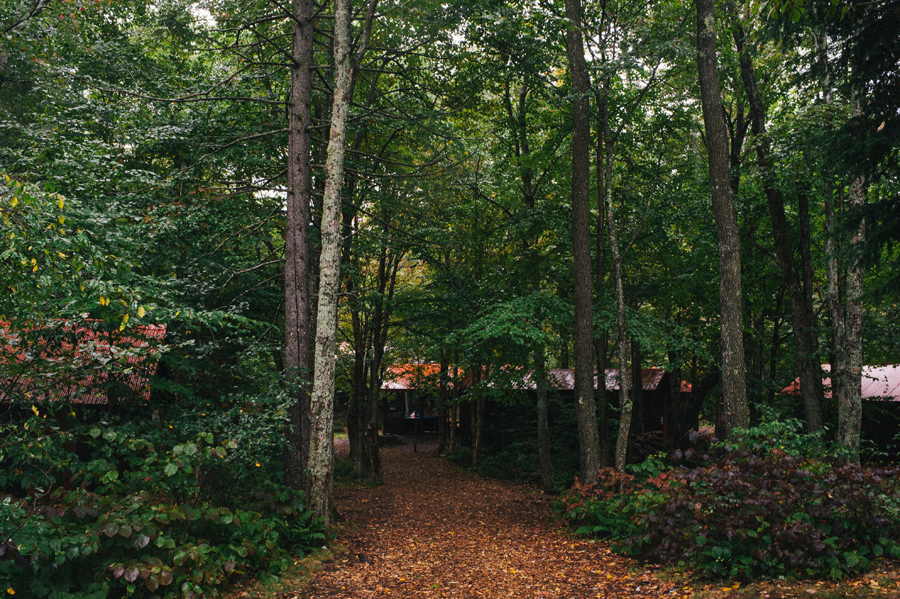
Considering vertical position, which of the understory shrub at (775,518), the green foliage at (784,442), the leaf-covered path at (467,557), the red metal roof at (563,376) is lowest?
the leaf-covered path at (467,557)

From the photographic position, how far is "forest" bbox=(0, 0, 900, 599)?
4945mm

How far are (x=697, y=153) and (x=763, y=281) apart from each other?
6.56 meters

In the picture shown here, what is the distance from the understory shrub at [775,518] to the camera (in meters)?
5.18

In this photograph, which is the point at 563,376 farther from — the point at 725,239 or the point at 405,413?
the point at 405,413

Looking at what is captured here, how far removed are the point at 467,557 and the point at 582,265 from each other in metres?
5.52

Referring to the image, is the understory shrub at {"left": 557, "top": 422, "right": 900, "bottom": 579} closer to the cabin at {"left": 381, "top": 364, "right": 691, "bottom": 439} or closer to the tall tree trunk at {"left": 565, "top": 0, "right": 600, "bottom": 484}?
the tall tree trunk at {"left": 565, "top": 0, "right": 600, "bottom": 484}

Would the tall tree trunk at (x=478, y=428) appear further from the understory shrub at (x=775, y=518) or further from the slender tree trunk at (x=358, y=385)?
the understory shrub at (x=775, y=518)

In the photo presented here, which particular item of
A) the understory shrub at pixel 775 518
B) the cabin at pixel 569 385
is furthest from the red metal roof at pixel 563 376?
the understory shrub at pixel 775 518

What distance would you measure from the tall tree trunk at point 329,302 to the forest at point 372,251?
5 cm

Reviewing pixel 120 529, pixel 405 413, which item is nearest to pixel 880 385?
pixel 405 413

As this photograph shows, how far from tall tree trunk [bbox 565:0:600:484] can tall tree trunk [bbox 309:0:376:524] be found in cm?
432

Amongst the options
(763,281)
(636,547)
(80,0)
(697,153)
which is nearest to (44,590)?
(636,547)

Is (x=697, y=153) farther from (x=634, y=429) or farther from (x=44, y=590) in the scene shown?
(x=44, y=590)

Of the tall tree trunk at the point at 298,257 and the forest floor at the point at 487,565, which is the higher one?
the tall tree trunk at the point at 298,257
